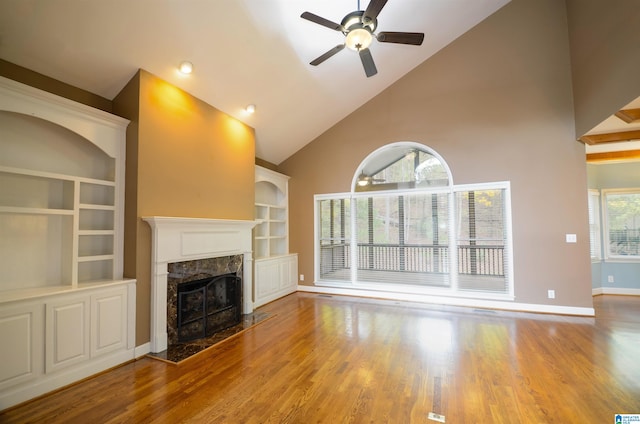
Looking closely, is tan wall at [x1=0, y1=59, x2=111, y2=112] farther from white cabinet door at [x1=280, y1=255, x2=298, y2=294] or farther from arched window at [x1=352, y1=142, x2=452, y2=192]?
arched window at [x1=352, y1=142, x2=452, y2=192]

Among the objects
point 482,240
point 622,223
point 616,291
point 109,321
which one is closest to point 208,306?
point 109,321

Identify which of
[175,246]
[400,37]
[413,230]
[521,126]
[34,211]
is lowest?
[175,246]

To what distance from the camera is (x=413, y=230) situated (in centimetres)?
538

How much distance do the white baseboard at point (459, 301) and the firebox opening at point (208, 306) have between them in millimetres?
2199

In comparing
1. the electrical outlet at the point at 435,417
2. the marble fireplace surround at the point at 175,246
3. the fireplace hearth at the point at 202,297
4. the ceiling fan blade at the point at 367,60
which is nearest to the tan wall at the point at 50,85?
the marble fireplace surround at the point at 175,246

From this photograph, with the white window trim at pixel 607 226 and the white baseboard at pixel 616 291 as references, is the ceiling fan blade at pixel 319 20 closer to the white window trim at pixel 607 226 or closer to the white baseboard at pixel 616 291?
the white window trim at pixel 607 226

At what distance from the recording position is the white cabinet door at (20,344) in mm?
2135

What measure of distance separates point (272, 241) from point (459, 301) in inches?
154

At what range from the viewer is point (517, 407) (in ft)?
6.91

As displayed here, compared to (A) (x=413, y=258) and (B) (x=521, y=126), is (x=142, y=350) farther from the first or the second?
(B) (x=521, y=126)

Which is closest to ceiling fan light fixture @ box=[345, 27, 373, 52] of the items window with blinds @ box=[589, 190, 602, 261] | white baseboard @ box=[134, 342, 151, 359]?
white baseboard @ box=[134, 342, 151, 359]

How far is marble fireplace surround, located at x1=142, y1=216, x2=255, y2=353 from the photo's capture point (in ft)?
10.3

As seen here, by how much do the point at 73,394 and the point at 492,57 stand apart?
7150 millimetres

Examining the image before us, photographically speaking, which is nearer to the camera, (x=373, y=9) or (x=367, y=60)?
(x=373, y=9)
